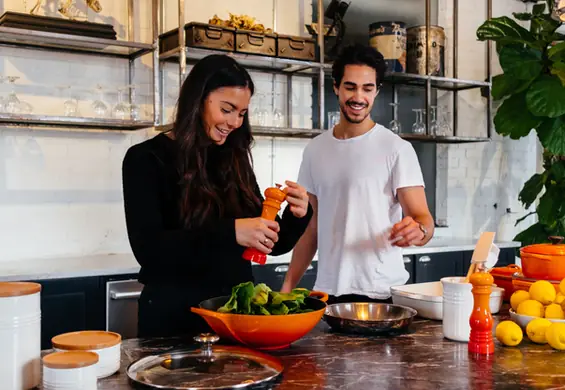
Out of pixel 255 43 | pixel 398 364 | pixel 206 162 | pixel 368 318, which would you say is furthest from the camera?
pixel 255 43

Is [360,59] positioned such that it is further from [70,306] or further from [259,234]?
[70,306]

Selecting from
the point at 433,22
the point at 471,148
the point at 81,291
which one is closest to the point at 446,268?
the point at 471,148

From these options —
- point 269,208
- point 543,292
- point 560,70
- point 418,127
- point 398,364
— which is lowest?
point 398,364

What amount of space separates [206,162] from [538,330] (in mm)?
1110

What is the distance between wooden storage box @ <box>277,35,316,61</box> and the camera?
4203 millimetres

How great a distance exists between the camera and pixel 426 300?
6.74ft

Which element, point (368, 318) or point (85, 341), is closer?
point (85, 341)

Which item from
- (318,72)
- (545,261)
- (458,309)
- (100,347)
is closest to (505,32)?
(318,72)

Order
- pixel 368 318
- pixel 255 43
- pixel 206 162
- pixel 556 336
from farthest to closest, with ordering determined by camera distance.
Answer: pixel 255 43
pixel 206 162
pixel 368 318
pixel 556 336

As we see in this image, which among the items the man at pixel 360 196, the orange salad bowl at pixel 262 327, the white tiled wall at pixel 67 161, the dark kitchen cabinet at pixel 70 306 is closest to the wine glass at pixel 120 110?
the white tiled wall at pixel 67 161

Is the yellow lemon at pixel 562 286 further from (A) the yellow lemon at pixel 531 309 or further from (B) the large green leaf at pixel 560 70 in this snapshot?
(B) the large green leaf at pixel 560 70

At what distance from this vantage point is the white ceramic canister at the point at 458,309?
69.5 inches

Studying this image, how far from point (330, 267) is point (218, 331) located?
1.10 m

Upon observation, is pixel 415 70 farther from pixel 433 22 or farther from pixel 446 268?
pixel 446 268
